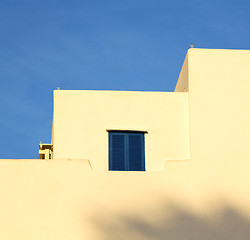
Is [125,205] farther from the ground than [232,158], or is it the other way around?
[232,158]

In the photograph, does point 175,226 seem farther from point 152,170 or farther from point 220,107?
point 220,107

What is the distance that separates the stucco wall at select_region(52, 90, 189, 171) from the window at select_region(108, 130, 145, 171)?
17 cm

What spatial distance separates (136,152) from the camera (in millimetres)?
19453

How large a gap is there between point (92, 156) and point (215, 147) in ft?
12.4

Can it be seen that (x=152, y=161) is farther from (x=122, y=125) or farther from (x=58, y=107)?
(x=58, y=107)

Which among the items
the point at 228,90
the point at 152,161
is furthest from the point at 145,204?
the point at 228,90

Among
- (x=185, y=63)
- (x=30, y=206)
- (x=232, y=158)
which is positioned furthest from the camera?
(x=185, y=63)

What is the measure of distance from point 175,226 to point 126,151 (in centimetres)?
304

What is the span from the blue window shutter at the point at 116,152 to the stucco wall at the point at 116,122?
0.60 ft

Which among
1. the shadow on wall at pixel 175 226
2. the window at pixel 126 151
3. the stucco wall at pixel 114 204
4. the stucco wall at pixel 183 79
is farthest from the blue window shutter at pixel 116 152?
the stucco wall at pixel 183 79

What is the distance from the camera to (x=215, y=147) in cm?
1908

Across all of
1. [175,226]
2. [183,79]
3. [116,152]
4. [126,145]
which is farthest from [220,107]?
[175,226]

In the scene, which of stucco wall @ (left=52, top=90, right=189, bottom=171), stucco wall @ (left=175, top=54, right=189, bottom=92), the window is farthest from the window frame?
stucco wall @ (left=175, top=54, right=189, bottom=92)

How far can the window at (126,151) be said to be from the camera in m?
19.3
